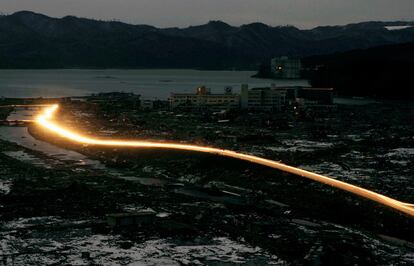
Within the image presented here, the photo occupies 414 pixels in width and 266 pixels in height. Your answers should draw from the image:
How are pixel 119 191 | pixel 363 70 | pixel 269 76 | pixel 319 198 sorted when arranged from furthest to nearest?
1. pixel 269 76
2. pixel 363 70
3. pixel 119 191
4. pixel 319 198

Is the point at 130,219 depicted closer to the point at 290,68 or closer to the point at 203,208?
the point at 203,208

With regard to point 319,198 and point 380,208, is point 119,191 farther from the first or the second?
point 380,208

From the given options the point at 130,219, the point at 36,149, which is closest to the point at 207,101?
the point at 36,149

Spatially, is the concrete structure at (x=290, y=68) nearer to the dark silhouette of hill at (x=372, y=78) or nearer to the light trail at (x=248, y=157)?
the dark silhouette of hill at (x=372, y=78)

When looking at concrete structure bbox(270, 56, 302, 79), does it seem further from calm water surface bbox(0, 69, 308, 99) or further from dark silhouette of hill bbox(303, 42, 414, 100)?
dark silhouette of hill bbox(303, 42, 414, 100)

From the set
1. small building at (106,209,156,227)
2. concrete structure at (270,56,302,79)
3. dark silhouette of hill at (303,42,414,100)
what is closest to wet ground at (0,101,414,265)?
small building at (106,209,156,227)

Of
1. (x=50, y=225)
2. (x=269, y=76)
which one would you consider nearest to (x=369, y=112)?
(x=50, y=225)
